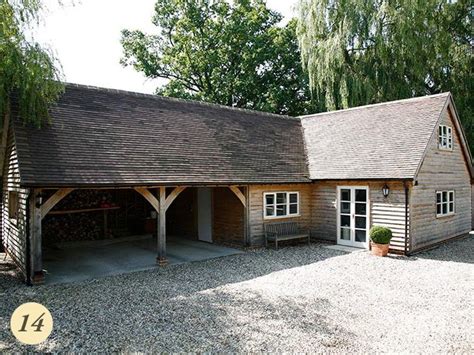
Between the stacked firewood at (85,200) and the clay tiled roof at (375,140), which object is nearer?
the clay tiled roof at (375,140)

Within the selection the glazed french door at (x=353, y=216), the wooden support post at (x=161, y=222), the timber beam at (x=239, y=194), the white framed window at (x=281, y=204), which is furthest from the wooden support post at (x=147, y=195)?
the glazed french door at (x=353, y=216)

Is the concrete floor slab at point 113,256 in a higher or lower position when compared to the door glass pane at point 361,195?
lower

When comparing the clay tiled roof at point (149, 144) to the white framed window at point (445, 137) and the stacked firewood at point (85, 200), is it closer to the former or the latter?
the stacked firewood at point (85, 200)

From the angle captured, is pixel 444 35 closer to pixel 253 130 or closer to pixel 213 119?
pixel 253 130

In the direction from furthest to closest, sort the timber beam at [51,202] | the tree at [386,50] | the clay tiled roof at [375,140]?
the tree at [386,50]
the clay tiled roof at [375,140]
the timber beam at [51,202]

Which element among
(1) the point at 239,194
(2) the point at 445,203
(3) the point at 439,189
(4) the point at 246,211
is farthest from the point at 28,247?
(2) the point at 445,203

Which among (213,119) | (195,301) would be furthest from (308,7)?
(195,301)

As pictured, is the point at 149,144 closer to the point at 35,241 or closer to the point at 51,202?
the point at 51,202

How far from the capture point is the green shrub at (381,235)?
10523 mm

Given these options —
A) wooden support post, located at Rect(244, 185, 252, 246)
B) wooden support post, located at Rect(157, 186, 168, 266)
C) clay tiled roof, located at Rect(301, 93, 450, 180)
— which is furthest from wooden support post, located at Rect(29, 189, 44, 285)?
clay tiled roof, located at Rect(301, 93, 450, 180)

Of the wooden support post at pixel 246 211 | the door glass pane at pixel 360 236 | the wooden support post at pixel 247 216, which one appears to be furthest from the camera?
the door glass pane at pixel 360 236

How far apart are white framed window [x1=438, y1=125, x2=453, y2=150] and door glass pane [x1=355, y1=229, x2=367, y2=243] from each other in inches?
159

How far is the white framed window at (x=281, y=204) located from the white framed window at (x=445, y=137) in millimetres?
5171

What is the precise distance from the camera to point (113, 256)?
10.8m
